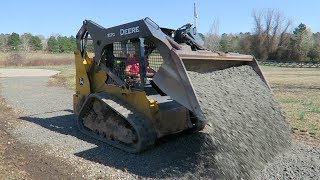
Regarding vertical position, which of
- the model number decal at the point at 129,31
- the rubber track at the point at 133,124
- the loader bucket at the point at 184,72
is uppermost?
the model number decal at the point at 129,31

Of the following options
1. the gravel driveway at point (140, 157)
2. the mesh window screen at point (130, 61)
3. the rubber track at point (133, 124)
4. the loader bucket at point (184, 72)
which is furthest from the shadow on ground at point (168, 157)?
the mesh window screen at point (130, 61)

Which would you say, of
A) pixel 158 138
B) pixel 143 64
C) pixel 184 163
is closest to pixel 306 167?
pixel 184 163

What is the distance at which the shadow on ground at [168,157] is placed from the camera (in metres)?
5.76

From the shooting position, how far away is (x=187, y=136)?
7.57 meters

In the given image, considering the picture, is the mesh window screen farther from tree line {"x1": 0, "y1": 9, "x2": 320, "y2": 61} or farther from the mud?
tree line {"x1": 0, "y1": 9, "x2": 320, "y2": 61}

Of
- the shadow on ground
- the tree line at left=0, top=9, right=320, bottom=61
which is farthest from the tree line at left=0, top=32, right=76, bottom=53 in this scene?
the shadow on ground

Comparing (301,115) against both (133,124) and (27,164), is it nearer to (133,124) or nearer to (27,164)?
(133,124)

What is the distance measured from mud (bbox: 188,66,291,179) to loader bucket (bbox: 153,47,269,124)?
0.46 ft

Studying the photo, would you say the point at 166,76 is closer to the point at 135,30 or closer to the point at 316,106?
the point at 135,30

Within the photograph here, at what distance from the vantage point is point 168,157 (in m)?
6.68

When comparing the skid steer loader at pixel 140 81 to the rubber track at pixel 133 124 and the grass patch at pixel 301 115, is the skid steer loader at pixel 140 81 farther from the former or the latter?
the grass patch at pixel 301 115

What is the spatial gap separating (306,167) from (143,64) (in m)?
3.27

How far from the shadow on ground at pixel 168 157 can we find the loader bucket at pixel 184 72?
540 millimetres

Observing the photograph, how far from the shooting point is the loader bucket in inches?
229
